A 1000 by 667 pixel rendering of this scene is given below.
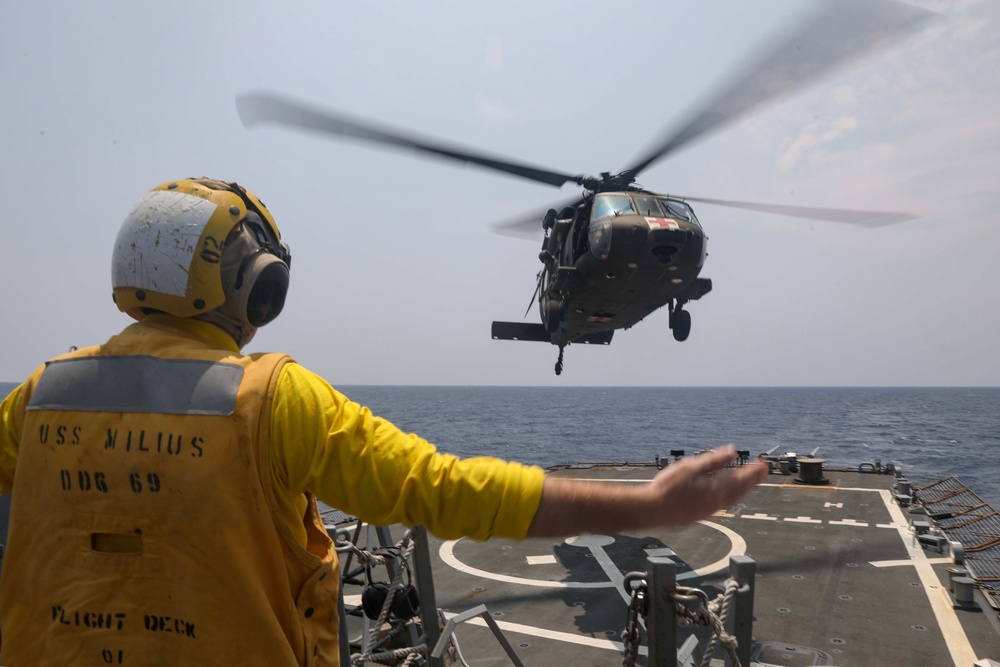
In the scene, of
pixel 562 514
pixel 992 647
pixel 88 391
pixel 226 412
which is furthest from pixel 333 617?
pixel 992 647

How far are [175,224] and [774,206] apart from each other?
1228 cm

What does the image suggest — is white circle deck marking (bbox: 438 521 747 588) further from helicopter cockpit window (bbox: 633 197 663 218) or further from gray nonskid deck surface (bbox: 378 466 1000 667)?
helicopter cockpit window (bbox: 633 197 663 218)

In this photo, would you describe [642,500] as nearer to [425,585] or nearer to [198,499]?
[198,499]

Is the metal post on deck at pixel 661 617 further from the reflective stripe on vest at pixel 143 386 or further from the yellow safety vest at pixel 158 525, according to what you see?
the reflective stripe on vest at pixel 143 386

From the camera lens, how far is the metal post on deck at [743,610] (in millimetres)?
3609

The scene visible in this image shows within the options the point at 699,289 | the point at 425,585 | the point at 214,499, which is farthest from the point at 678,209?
the point at 214,499

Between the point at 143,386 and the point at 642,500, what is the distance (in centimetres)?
146

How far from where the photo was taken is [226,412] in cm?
171

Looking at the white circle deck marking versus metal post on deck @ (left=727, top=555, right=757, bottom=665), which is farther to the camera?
the white circle deck marking

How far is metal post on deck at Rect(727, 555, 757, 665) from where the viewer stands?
361cm

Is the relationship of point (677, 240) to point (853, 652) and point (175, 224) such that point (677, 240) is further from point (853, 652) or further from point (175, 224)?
point (175, 224)

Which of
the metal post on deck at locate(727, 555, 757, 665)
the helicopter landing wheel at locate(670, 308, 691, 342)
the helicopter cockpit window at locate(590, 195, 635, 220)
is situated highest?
the helicopter cockpit window at locate(590, 195, 635, 220)

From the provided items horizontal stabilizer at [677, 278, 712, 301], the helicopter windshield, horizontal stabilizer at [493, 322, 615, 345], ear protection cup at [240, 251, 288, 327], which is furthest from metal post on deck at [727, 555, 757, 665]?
horizontal stabilizer at [493, 322, 615, 345]

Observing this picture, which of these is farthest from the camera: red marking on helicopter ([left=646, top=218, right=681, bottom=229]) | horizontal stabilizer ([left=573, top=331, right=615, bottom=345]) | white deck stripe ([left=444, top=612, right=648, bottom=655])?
horizontal stabilizer ([left=573, top=331, right=615, bottom=345])
